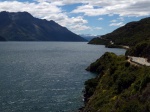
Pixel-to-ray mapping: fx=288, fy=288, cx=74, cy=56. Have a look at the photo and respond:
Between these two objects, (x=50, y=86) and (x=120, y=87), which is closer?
→ (x=120, y=87)

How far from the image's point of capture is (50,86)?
91.8 meters

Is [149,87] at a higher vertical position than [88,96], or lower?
higher

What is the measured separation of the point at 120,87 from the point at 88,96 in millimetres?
17451

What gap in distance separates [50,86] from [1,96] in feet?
63.5

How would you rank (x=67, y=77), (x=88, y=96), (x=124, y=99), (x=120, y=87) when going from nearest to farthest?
(x=124, y=99), (x=120, y=87), (x=88, y=96), (x=67, y=77)

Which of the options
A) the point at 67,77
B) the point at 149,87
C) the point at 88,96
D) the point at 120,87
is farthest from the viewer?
the point at 67,77

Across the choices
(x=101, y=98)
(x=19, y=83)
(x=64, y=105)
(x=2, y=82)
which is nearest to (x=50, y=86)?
(x=19, y=83)

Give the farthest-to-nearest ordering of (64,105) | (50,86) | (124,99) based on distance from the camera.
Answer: (50,86) → (64,105) → (124,99)

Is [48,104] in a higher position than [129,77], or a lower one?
lower

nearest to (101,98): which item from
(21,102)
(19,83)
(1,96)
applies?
(21,102)

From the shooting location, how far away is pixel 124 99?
163 ft

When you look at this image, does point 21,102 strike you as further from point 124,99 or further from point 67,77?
point 67,77

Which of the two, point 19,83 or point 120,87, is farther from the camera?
point 19,83

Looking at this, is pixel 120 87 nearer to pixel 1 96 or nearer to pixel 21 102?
pixel 21 102
